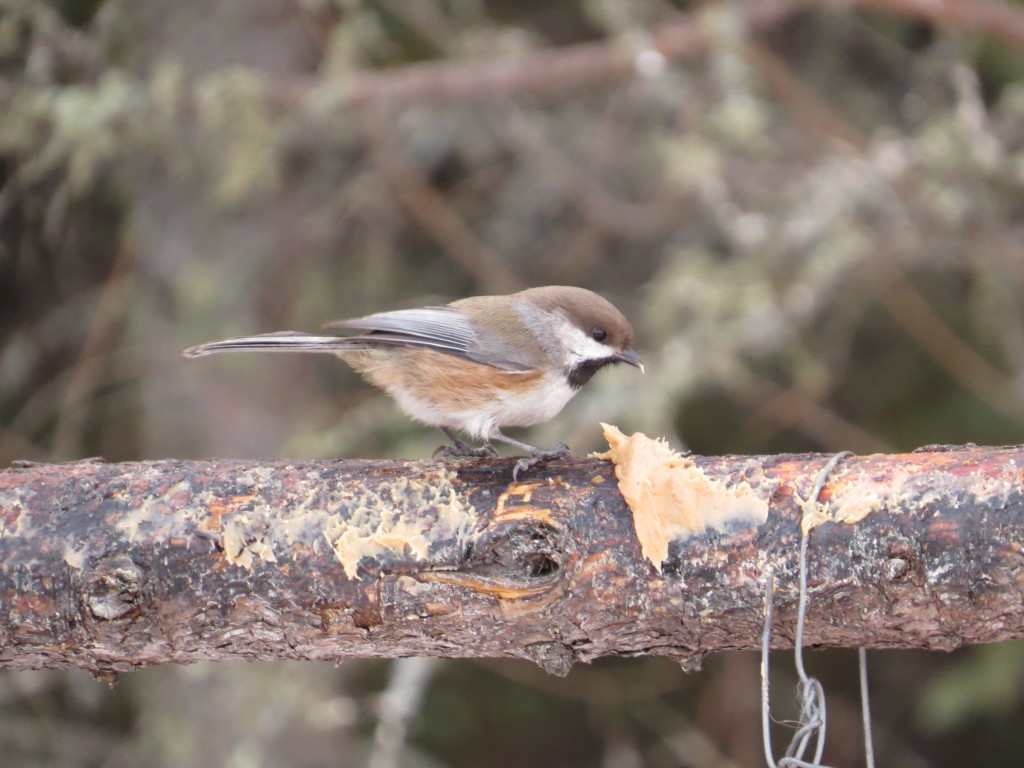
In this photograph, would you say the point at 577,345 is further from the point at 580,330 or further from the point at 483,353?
the point at 483,353

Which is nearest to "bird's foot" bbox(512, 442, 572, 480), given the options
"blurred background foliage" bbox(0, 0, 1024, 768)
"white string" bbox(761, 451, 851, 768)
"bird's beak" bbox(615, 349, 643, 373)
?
"white string" bbox(761, 451, 851, 768)

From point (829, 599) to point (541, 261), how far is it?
335 cm

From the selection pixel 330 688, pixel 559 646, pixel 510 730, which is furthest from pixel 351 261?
pixel 559 646

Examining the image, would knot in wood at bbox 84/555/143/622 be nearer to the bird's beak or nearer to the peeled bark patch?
the peeled bark patch

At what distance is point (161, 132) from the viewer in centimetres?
414

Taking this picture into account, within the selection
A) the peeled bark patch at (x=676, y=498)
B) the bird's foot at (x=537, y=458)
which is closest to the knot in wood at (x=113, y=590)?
the bird's foot at (x=537, y=458)

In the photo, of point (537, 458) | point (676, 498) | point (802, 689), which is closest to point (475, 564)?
point (537, 458)

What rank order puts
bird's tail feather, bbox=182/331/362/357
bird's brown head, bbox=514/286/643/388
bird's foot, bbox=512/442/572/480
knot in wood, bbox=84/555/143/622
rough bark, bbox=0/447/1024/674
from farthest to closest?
A: bird's brown head, bbox=514/286/643/388
bird's tail feather, bbox=182/331/362/357
bird's foot, bbox=512/442/572/480
knot in wood, bbox=84/555/143/622
rough bark, bbox=0/447/1024/674

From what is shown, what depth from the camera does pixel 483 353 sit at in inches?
113

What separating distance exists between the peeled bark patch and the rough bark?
0.02 m

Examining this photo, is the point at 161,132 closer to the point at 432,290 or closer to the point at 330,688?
the point at 432,290

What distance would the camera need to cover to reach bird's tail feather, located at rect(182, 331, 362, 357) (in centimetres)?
271

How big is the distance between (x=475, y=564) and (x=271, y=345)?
1.04 metres

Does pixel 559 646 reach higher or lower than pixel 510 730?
lower
